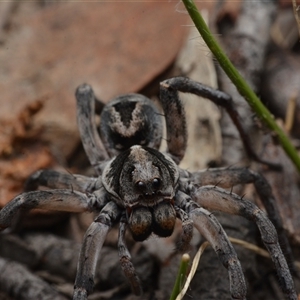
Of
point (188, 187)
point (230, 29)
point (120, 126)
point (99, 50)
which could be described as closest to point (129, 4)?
point (99, 50)

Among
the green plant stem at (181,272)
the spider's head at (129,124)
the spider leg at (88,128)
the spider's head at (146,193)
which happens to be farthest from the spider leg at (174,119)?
the green plant stem at (181,272)

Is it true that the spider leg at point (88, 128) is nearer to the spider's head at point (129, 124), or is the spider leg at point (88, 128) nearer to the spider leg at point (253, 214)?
the spider's head at point (129, 124)

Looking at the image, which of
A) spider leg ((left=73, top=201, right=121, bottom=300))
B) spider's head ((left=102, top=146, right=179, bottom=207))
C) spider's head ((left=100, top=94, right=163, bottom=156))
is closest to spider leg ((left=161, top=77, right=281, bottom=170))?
spider's head ((left=100, top=94, right=163, bottom=156))

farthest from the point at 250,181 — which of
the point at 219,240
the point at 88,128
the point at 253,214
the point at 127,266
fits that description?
the point at 88,128

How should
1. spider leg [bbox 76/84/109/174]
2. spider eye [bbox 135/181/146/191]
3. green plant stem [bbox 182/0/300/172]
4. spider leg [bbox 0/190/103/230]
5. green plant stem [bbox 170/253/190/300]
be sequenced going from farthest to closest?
spider leg [bbox 76/84/109/174] < spider leg [bbox 0/190/103/230] < spider eye [bbox 135/181/146/191] < green plant stem [bbox 182/0/300/172] < green plant stem [bbox 170/253/190/300]

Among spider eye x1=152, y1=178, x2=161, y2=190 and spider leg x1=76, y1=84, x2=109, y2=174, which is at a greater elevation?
spider leg x1=76, y1=84, x2=109, y2=174

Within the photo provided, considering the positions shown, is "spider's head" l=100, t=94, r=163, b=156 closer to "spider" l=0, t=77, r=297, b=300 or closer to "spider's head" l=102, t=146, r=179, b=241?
"spider" l=0, t=77, r=297, b=300

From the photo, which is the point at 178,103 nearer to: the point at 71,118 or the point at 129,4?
the point at 71,118

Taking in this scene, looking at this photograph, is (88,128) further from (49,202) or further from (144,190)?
(144,190)
